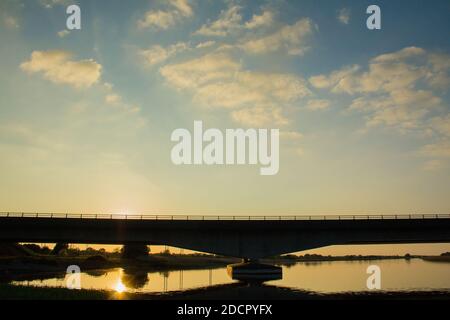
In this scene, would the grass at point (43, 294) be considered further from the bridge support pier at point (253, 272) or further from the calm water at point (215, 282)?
the bridge support pier at point (253, 272)

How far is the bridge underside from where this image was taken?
2384 inches

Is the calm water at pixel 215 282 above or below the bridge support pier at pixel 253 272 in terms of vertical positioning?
below

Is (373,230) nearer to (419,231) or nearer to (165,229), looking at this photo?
(419,231)

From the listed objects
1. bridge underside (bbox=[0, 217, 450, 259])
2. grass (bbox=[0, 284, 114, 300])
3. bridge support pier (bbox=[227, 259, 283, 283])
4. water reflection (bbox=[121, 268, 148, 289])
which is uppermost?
bridge underside (bbox=[0, 217, 450, 259])

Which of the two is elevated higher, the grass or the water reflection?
the grass

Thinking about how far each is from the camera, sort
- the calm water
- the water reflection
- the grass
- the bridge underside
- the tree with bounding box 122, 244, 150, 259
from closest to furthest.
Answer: the grass → the calm water → the water reflection → the bridge underside → the tree with bounding box 122, 244, 150, 259

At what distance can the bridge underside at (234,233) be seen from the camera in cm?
6056

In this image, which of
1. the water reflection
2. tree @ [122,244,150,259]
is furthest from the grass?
tree @ [122,244,150,259]

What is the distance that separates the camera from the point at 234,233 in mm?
64438

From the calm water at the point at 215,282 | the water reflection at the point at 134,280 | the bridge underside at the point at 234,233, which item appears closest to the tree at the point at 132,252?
the calm water at the point at 215,282

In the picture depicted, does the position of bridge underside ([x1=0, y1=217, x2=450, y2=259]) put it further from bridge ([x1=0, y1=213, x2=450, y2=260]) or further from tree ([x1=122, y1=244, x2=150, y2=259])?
tree ([x1=122, y1=244, x2=150, y2=259])

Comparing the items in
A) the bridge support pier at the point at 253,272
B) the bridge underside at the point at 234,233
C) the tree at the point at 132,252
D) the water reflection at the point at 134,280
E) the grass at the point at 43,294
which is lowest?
the tree at the point at 132,252
